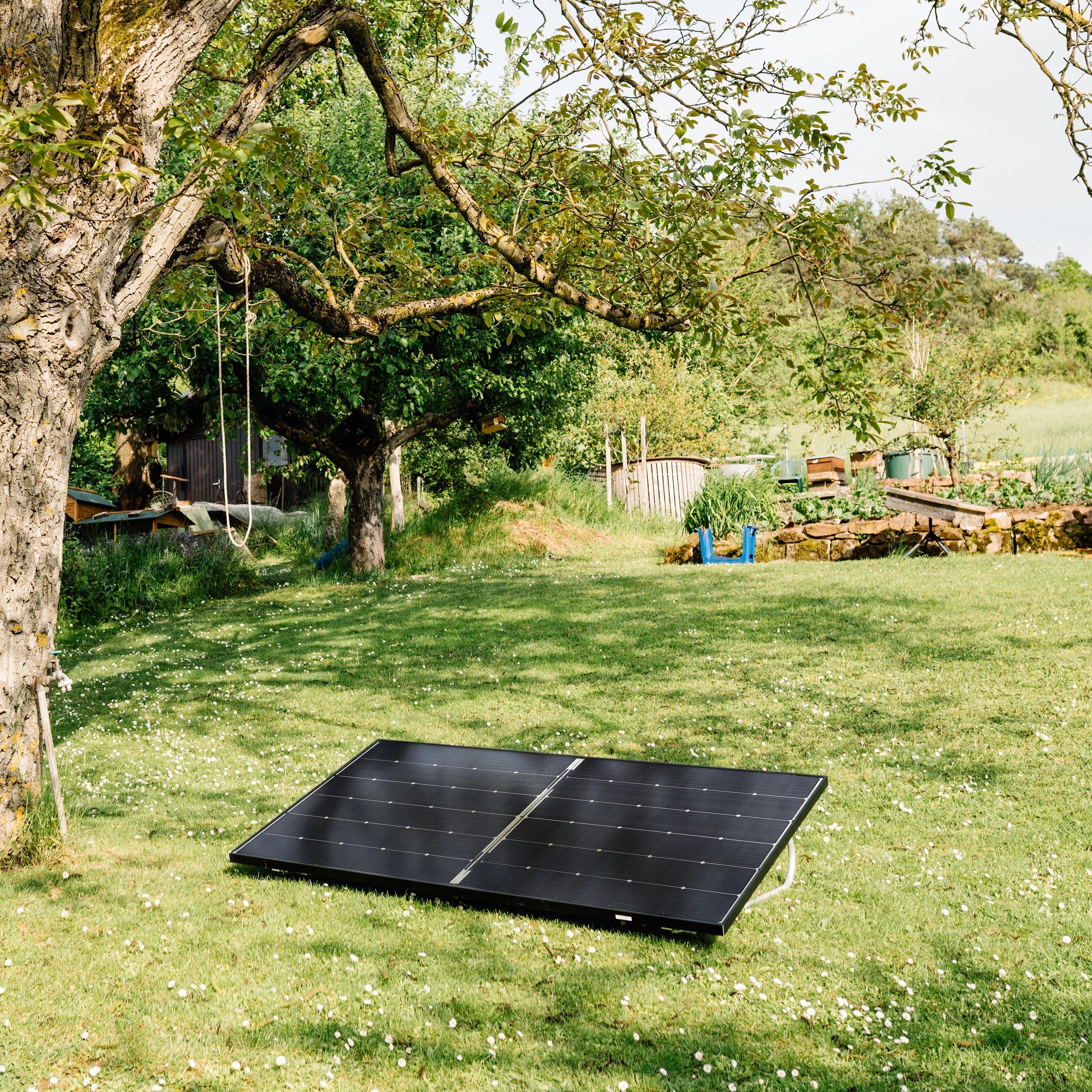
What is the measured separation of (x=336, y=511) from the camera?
22203mm

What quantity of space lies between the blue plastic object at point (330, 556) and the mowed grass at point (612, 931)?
7510mm

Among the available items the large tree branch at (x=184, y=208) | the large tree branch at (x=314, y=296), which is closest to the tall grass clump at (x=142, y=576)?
the large tree branch at (x=314, y=296)

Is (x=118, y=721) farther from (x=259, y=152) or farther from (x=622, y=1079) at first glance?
(x=622, y=1079)

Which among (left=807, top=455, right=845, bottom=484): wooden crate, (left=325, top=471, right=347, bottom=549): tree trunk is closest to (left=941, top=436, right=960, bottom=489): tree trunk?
(left=807, top=455, right=845, bottom=484): wooden crate

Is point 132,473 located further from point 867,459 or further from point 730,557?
point 867,459

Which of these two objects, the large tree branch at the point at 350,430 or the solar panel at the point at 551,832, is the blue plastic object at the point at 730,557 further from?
the solar panel at the point at 551,832

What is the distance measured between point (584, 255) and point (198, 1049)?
7.10 metres

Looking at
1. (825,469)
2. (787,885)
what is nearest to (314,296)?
(787,885)

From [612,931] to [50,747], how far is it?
301cm

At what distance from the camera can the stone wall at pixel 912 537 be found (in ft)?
47.0

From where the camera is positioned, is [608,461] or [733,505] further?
[608,461]

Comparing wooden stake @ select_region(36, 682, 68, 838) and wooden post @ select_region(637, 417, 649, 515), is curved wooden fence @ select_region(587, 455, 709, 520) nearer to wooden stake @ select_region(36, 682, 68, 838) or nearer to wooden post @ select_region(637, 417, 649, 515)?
wooden post @ select_region(637, 417, 649, 515)

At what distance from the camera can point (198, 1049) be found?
3664 millimetres

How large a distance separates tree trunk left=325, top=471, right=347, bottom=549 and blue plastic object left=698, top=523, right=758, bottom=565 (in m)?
8.39
